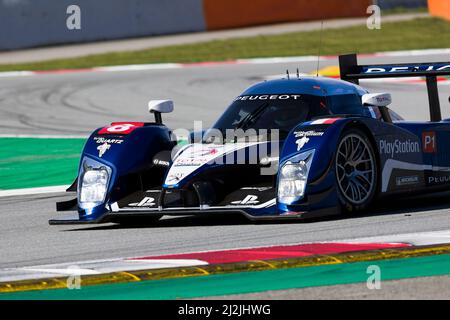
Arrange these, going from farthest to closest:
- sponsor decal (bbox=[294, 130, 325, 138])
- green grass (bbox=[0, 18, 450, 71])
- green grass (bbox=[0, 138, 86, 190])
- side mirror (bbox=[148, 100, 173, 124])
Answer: green grass (bbox=[0, 18, 450, 71]) → green grass (bbox=[0, 138, 86, 190]) → side mirror (bbox=[148, 100, 173, 124]) → sponsor decal (bbox=[294, 130, 325, 138])

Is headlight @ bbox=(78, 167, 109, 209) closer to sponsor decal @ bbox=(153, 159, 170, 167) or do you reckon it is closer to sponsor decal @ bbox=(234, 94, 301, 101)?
sponsor decal @ bbox=(153, 159, 170, 167)

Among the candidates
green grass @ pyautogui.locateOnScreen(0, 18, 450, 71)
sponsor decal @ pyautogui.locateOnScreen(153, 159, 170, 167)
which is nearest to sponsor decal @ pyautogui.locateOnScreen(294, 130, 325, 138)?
sponsor decal @ pyautogui.locateOnScreen(153, 159, 170, 167)

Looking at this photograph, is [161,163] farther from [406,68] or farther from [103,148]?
[406,68]

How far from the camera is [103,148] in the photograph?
35.2 ft

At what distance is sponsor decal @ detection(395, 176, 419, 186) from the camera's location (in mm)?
10500

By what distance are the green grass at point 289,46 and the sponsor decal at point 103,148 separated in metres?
18.6

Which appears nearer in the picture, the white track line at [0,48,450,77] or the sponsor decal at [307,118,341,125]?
the sponsor decal at [307,118,341,125]

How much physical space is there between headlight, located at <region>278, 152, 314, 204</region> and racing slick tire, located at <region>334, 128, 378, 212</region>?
0.32 meters

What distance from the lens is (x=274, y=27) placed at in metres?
34.3

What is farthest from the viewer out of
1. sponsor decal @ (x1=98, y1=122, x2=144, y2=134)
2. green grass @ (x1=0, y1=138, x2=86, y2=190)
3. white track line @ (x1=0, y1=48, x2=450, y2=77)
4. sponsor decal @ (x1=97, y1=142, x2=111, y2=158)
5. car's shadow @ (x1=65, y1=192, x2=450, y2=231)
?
white track line @ (x1=0, y1=48, x2=450, y2=77)

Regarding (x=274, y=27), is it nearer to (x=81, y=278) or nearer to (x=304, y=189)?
(x=304, y=189)

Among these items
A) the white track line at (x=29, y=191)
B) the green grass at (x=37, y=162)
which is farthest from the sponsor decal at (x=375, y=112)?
the green grass at (x=37, y=162)

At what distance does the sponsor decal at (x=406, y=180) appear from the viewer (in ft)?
34.4
